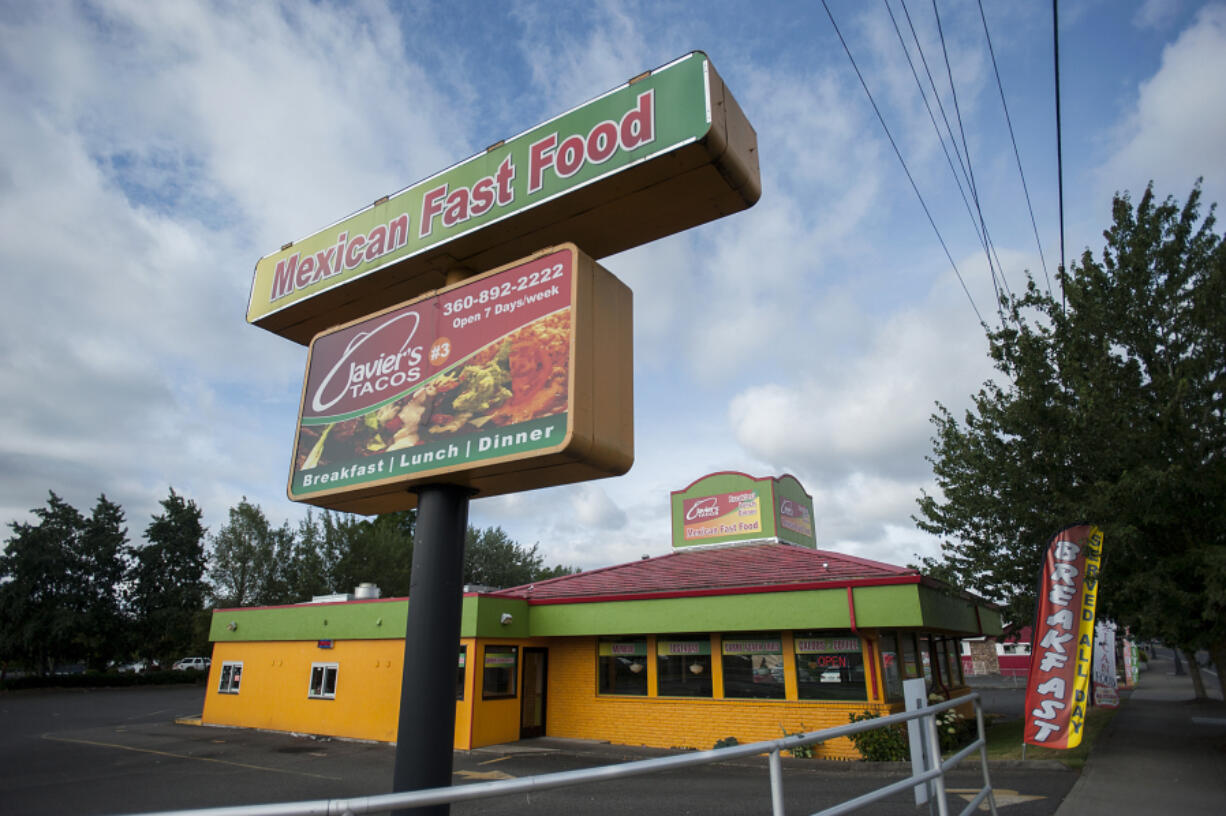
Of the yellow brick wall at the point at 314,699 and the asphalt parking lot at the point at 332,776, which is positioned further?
the yellow brick wall at the point at 314,699

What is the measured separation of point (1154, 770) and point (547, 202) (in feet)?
41.9

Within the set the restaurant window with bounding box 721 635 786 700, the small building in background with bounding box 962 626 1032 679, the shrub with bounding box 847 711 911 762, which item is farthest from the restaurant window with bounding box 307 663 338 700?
the small building in background with bounding box 962 626 1032 679

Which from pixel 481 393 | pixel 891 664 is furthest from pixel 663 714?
pixel 481 393

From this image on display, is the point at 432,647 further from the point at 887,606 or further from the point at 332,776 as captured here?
the point at 887,606

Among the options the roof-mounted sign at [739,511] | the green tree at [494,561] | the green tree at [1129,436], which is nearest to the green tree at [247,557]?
the green tree at [494,561]

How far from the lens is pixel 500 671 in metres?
17.5

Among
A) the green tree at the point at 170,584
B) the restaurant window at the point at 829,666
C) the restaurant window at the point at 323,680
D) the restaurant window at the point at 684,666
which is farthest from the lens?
the green tree at the point at 170,584

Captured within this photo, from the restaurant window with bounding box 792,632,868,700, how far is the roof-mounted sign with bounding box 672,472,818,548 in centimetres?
500

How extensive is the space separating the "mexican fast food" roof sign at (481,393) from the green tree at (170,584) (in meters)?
53.2

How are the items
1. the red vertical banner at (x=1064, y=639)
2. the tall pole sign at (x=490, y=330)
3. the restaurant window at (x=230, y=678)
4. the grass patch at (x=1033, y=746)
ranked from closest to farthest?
the tall pole sign at (x=490, y=330)
the red vertical banner at (x=1064, y=639)
the grass patch at (x=1033, y=746)
the restaurant window at (x=230, y=678)

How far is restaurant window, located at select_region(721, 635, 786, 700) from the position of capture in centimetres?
1520

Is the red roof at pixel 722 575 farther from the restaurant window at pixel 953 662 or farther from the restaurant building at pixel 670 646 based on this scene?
the restaurant window at pixel 953 662

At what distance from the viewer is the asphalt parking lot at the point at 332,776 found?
348 inches

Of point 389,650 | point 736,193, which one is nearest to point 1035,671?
point 736,193
